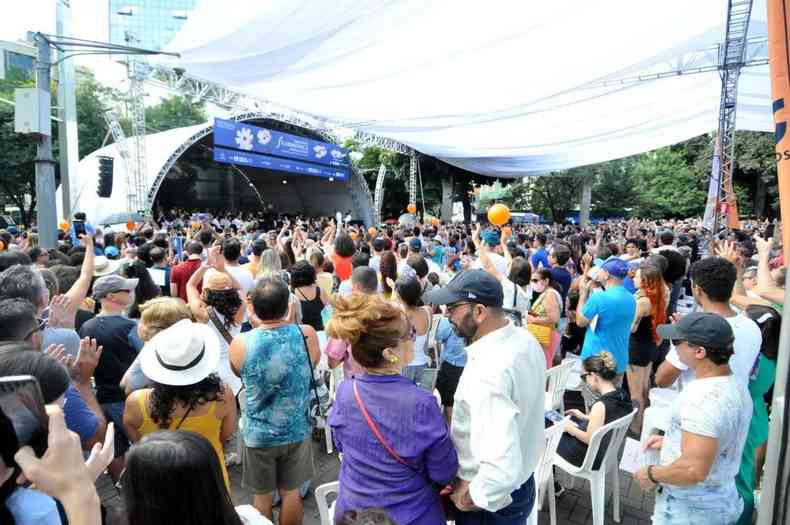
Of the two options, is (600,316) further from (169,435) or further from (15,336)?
(15,336)

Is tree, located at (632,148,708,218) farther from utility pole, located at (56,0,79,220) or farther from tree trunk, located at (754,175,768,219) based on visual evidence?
utility pole, located at (56,0,79,220)

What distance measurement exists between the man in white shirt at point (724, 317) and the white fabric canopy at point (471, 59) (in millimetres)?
5137

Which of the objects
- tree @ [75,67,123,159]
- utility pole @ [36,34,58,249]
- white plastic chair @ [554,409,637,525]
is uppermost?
tree @ [75,67,123,159]

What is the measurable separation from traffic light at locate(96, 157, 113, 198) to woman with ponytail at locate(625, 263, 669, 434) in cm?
1371

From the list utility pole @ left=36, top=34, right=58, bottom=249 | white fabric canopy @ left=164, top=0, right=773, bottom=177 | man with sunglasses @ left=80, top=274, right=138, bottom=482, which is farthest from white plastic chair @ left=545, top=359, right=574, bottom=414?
utility pole @ left=36, top=34, right=58, bottom=249

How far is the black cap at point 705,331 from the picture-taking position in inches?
73.5

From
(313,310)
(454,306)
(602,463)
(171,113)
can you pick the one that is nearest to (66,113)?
(313,310)

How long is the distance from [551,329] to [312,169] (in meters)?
18.6

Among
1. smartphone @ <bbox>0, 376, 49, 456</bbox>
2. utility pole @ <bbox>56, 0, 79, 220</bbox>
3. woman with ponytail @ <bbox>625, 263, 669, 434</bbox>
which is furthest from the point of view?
utility pole @ <bbox>56, 0, 79, 220</bbox>

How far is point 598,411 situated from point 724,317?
934 mm

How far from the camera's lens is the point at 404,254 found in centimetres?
660

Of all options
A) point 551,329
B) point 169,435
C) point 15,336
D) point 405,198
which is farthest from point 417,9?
point 405,198

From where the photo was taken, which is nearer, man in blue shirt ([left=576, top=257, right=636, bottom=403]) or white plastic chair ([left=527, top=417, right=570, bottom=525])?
white plastic chair ([left=527, top=417, right=570, bottom=525])

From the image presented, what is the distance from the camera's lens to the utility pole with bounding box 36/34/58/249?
6.11m
